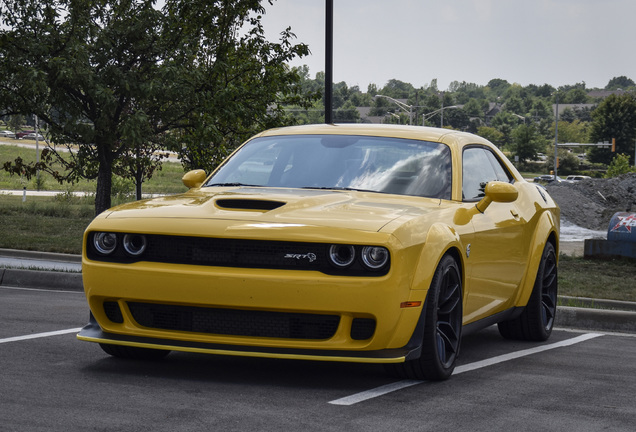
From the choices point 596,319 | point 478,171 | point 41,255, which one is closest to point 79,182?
point 41,255

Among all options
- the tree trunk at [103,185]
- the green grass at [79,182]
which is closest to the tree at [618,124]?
the green grass at [79,182]

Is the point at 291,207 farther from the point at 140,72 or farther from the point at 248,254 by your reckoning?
the point at 140,72

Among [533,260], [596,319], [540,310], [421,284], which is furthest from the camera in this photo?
[596,319]

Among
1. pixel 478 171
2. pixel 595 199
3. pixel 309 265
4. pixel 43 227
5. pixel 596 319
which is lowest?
pixel 595 199

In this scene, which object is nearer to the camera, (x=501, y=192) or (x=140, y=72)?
(x=501, y=192)

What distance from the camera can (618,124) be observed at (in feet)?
391

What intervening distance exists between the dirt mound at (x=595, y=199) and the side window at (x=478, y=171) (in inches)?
1078

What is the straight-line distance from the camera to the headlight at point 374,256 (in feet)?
17.6

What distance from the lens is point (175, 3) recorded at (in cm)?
1766

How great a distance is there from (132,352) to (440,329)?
189cm

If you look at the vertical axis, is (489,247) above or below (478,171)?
below

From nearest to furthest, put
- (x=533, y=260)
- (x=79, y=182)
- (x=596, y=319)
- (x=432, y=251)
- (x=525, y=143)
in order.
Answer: (x=432, y=251) → (x=533, y=260) → (x=596, y=319) → (x=79, y=182) → (x=525, y=143)

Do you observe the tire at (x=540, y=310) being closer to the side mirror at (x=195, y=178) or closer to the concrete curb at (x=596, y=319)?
the concrete curb at (x=596, y=319)

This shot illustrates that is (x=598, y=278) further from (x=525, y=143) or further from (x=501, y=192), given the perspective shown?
(x=525, y=143)
